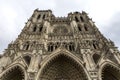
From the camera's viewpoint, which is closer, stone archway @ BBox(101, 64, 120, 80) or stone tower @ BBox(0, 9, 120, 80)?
stone tower @ BBox(0, 9, 120, 80)

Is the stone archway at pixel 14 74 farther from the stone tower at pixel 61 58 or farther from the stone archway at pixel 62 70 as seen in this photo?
the stone archway at pixel 62 70

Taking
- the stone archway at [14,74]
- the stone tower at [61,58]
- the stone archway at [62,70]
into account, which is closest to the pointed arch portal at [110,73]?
the stone tower at [61,58]

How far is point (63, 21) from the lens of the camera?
2572cm

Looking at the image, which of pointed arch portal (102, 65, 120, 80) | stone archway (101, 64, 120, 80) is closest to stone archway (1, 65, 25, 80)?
stone archway (101, 64, 120, 80)

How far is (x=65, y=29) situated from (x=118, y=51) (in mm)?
9817

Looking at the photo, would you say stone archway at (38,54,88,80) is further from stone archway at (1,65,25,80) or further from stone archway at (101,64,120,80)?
stone archway at (101,64,120,80)

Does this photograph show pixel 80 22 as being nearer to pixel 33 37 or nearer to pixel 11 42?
pixel 33 37

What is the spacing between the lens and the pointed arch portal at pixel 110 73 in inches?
567

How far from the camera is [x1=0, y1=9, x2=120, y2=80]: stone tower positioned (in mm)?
13898

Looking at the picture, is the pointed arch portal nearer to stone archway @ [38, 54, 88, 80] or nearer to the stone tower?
the stone tower

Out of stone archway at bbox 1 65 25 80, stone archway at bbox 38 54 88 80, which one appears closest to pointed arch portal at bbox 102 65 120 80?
stone archway at bbox 38 54 88 80

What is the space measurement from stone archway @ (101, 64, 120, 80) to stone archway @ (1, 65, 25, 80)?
837 cm

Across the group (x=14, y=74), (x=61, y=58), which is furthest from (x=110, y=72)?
(x=14, y=74)

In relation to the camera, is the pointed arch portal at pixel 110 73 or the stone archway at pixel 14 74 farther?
the pointed arch portal at pixel 110 73
